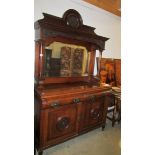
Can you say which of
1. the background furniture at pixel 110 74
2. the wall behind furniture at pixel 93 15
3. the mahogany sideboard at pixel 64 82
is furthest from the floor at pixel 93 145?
the wall behind furniture at pixel 93 15

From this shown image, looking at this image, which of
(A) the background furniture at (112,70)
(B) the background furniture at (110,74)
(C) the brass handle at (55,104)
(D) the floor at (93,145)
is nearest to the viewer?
(C) the brass handle at (55,104)

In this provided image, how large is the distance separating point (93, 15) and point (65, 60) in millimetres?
1258

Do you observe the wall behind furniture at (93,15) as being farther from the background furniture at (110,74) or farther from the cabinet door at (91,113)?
the cabinet door at (91,113)

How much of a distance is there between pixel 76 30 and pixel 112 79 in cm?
169

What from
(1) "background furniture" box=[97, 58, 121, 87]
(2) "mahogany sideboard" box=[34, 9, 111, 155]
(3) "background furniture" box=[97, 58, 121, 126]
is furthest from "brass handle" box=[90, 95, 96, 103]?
(1) "background furniture" box=[97, 58, 121, 87]

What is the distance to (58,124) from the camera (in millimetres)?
1955

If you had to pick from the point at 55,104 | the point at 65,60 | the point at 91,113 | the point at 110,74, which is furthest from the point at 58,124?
the point at 110,74

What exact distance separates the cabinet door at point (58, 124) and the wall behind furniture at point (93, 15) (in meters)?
1.47

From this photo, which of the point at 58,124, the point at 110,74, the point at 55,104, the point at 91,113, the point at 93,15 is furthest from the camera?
the point at 110,74

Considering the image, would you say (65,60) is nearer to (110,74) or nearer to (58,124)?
(58,124)

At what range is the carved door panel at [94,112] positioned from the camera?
2323 millimetres

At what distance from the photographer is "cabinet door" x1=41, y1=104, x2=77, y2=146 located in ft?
6.08
